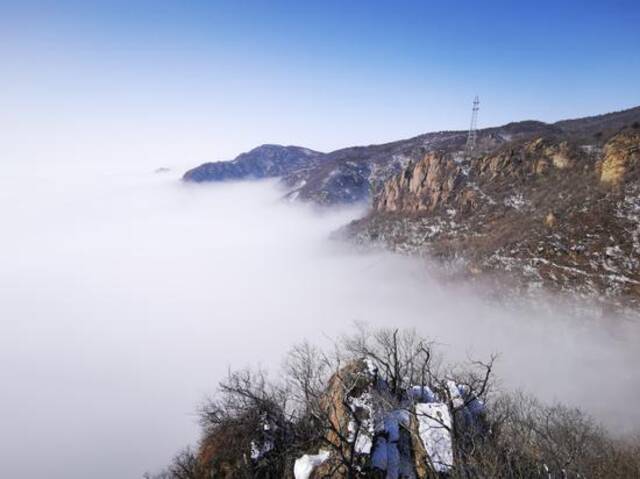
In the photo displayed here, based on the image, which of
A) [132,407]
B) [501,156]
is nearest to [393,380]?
[501,156]

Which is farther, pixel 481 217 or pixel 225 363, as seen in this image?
pixel 225 363

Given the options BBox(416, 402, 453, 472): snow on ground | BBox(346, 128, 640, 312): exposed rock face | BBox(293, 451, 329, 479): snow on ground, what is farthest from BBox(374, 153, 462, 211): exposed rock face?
BBox(293, 451, 329, 479): snow on ground

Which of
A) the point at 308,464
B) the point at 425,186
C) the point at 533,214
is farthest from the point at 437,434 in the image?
the point at 425,186

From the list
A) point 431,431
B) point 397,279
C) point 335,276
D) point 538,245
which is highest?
point 431,431

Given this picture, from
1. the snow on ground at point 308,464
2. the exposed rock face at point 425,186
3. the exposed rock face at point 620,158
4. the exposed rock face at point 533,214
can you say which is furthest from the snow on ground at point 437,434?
the exposed rock face at point 425,186

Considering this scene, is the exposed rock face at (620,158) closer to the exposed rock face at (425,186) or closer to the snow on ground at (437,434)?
Result: the exposed rock face at (425,186)

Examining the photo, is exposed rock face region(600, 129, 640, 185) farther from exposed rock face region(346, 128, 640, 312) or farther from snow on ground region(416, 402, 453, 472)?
snow on ground region(416, 402, 453, 472)

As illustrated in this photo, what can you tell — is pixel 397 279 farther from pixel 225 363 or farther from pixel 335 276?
pixel 225 363

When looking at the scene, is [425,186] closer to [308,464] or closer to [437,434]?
[437,434]
